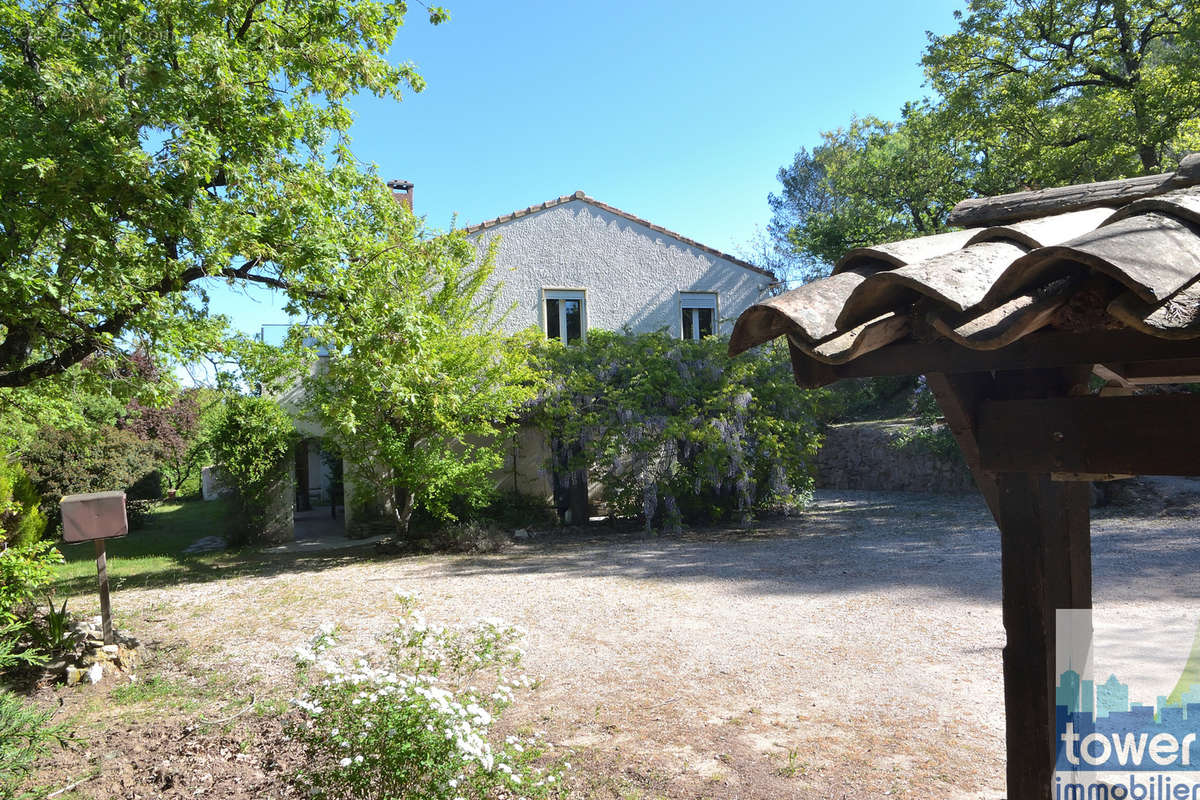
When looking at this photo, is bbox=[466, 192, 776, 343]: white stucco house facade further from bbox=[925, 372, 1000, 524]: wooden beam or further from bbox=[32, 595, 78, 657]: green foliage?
bbox=[925, 372, 1000, 524]: wooden beam

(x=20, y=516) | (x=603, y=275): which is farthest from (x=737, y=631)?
(x=603, y=275)

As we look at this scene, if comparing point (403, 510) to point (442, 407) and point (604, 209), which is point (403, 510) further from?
point (604, 209)

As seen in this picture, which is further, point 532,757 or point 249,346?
point 249,346

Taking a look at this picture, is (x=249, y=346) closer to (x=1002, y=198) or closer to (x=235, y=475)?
(x=1002, y=198)

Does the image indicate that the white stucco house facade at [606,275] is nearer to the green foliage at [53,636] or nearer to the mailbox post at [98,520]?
the mailbox post at [98,520]

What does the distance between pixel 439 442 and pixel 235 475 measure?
3953 millimetres

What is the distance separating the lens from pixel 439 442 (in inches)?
468

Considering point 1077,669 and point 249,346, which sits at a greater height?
point 249,346

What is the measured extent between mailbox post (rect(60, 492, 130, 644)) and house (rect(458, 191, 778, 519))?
1004 cm

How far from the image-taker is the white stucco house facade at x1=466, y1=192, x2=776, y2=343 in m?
16.9

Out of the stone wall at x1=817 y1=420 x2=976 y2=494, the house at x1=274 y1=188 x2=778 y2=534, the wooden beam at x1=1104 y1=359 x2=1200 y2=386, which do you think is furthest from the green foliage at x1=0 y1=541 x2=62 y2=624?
the stone wall at x1=817 y1=420 x2=976 y2=494

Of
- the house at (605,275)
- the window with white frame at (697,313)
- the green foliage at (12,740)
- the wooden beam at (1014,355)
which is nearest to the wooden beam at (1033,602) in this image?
the wooden beam at (1014,355)

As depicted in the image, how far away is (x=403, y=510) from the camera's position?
12477 mm

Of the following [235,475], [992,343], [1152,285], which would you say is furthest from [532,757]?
[235,475]
